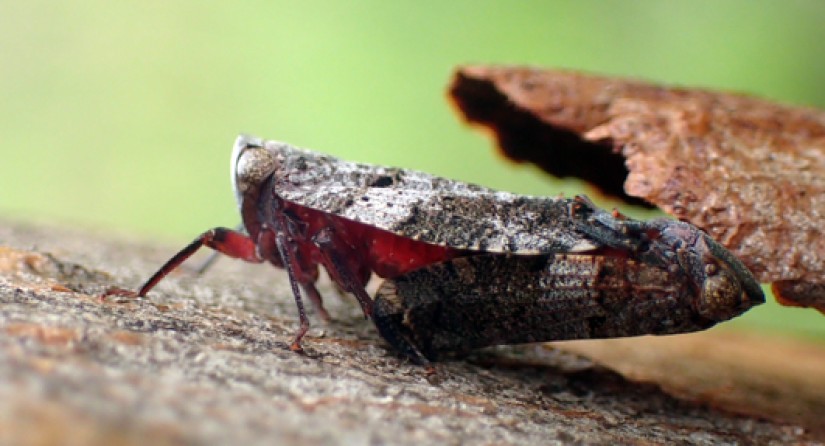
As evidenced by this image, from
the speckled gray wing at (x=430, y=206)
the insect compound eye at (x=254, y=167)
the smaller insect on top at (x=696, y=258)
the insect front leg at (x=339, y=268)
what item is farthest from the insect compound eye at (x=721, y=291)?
the insect compound eye at (x=254, y=167)

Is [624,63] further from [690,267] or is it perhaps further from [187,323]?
[187,323]

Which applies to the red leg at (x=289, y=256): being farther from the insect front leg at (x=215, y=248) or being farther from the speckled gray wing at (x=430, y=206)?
the speckled gray wing at (x=430, y=206)

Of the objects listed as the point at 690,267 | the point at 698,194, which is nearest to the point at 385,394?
the point at 690,267

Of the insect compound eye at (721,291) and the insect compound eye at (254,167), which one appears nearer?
the insect compound eye at (721,291)

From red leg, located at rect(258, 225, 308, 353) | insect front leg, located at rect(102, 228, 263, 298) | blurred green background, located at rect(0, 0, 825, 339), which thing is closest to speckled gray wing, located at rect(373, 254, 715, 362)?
red leg, located at rect(258, 225, 308, 353)

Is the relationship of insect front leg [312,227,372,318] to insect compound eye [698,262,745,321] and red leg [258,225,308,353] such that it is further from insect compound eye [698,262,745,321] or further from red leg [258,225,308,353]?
insect compound eye [698,262,745,321]

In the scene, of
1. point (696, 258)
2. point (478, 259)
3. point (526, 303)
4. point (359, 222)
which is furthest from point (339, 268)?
point (696, 258)

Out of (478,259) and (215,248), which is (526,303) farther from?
(215,248)

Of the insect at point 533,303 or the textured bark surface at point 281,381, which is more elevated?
the insect at point 533,303
